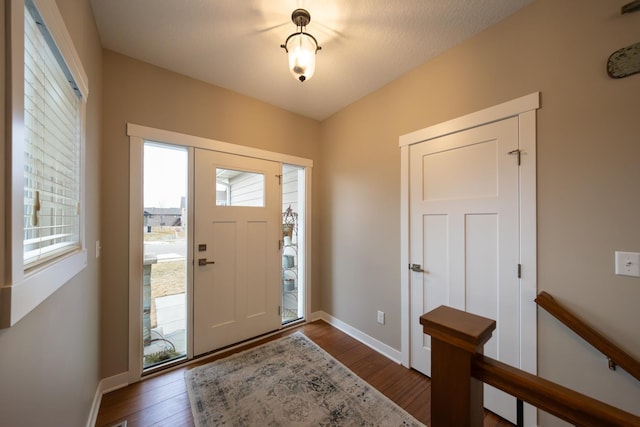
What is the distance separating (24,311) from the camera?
70cm

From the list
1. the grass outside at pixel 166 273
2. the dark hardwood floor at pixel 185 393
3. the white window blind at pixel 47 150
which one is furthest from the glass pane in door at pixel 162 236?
the white window blind at pixel 47 150

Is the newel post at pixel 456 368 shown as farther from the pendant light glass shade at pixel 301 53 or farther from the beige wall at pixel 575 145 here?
the pendant light glass shade at pixel 301 53

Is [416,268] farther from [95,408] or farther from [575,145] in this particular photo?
[95,408]

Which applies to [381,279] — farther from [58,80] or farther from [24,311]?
[58,80]

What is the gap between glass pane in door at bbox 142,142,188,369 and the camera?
7.45 ft

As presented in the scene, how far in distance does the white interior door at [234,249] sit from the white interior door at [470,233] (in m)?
1.58

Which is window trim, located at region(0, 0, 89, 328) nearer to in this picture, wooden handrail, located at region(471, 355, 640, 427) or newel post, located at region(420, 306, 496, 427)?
newel post, located at region(420, 306, 496, 427)

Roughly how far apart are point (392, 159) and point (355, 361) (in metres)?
2.02

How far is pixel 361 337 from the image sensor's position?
107 inches

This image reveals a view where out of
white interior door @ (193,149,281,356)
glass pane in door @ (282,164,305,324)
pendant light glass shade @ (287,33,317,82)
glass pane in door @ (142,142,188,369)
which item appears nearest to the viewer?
pendant light glass shade @ (287,33,317,82)

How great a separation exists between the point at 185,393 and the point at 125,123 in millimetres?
2254

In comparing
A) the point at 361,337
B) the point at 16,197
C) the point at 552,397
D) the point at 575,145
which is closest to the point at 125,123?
the point at 16,197

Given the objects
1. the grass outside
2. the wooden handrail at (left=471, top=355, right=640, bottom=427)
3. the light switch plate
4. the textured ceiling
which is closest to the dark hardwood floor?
the grass outside

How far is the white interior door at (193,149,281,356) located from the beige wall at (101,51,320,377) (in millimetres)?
355
